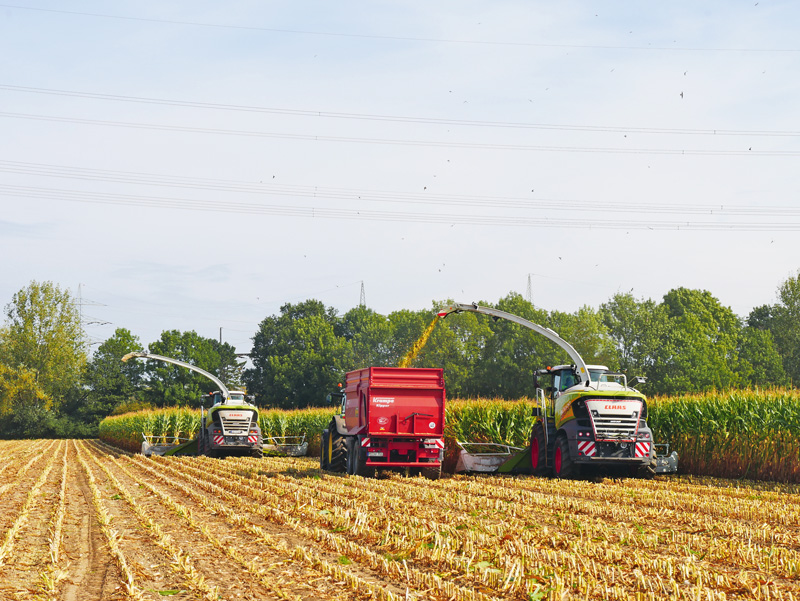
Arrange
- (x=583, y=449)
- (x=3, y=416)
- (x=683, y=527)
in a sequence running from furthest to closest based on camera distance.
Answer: (x=3, y=416), (x=583, y=449), (x=683, y=527)

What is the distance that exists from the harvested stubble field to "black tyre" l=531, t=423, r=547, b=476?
2260 millimetres

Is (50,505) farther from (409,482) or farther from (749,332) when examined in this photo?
(749,332)

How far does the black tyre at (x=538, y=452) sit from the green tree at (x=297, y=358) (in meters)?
66.1

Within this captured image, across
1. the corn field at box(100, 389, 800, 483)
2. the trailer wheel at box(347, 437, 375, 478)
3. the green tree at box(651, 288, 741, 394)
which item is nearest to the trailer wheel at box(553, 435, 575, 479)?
the corn field at box(100, 389, 800, 483)

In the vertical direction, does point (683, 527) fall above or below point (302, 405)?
below

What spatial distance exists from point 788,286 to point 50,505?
95192 millimetres

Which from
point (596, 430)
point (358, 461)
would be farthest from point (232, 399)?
point (596, 430)

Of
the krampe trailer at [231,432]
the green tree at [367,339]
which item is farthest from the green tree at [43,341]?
the krampe trailer at [231,432]

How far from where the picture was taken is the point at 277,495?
631 inches

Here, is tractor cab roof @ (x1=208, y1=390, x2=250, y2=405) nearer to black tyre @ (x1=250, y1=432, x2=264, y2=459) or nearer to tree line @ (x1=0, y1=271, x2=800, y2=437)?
black tyre @ (x1=250, y1=432, x2=264, y2=459)

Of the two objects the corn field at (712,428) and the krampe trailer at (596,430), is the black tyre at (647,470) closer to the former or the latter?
the krampe trailer at (596,430)

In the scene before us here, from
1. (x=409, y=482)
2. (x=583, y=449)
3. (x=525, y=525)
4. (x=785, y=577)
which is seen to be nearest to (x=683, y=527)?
(x=525, y=525)

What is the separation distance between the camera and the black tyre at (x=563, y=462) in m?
18.6

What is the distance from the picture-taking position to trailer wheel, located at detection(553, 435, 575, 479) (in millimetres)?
18594
